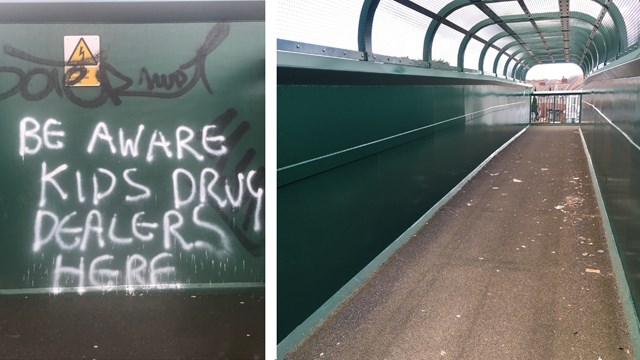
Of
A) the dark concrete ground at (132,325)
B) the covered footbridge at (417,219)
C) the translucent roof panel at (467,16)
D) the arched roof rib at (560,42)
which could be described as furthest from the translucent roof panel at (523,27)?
the dark concrete ground at (132,325)

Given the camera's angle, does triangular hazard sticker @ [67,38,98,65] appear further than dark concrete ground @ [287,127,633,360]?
Yes

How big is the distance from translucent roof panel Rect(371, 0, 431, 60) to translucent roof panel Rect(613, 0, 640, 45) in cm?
204

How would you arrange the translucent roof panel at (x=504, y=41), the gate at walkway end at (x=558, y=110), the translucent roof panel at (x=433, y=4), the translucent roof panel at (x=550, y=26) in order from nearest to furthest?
the translucent roof panel at (x=433, y=4) < the translucent roof panel at (x=550, y=26) < the translucent roof panel at (x=504, y=41) < the gate at walkway end at (x=558, y=110)

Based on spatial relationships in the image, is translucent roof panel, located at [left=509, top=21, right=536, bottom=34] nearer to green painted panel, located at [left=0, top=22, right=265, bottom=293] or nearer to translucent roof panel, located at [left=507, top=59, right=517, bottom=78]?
translucent roof panel, located at [left=507, top=59, right=517, bottom=78]

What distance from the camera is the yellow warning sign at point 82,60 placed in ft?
11.4

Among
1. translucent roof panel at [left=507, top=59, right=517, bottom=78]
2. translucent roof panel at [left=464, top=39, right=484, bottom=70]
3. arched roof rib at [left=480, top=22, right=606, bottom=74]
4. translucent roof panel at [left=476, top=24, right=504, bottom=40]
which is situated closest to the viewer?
translucent roof panel at [left=476, top=24, right=504, bottom=40]

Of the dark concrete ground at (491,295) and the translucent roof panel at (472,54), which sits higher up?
the translucent roof panel at (472,54)

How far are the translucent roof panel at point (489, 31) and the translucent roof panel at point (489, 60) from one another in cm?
159

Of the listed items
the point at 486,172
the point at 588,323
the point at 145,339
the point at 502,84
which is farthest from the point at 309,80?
the point at 502,84

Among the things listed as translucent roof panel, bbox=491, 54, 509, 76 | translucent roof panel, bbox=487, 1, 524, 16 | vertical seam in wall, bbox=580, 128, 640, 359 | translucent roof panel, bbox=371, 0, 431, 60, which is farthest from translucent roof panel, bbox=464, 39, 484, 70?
vertical seam in wall, bbox=580, 128, 640, 359

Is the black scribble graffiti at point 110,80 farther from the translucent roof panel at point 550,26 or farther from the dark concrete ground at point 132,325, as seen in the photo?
the translucent roof panel at point 550,26

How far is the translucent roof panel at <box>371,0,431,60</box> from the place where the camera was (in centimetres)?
484

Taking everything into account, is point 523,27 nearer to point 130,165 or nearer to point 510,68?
point 510,68

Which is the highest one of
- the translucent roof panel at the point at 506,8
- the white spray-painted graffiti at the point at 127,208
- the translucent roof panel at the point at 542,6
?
the translucent roof panel at the point at 542,6
